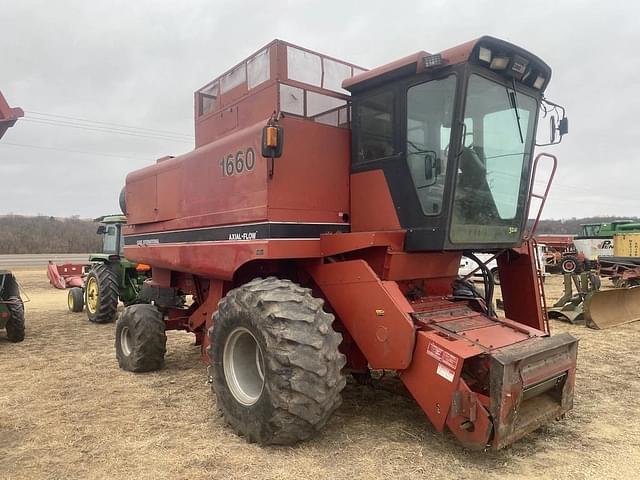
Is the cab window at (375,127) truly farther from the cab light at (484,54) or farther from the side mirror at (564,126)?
the side mirror at (564,126)

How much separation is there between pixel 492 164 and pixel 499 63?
0.87m

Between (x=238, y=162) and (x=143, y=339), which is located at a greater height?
(x=238, y=162)

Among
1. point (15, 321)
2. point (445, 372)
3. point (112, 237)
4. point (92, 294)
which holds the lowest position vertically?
point (15, 321)

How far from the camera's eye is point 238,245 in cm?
490

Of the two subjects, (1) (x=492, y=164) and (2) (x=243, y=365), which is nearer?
(2) (x=243, y=365)

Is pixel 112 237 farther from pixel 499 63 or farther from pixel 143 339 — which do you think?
pixel 499 63

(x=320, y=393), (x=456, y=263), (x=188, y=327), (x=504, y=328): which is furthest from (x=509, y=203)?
(x=188, y=327)

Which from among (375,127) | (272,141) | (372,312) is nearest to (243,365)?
(372,312)

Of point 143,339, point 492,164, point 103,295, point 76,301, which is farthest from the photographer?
point 76,301

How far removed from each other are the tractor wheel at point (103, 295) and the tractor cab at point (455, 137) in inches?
291

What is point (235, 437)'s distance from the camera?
410 centimetres

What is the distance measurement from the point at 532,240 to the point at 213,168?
3.49 metres

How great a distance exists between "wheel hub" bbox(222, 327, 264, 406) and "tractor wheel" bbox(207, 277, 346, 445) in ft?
0.11

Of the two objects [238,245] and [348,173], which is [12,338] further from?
[348,173]
